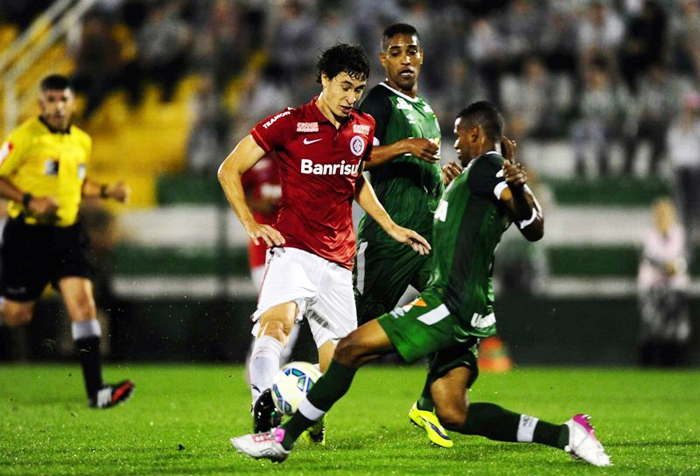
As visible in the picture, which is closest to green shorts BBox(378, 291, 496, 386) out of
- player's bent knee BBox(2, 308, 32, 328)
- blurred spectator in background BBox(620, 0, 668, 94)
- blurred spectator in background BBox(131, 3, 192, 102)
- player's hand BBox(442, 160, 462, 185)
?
player's hand BBox(442, 160, 462, 185)

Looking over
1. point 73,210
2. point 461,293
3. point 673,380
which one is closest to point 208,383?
point 73,210

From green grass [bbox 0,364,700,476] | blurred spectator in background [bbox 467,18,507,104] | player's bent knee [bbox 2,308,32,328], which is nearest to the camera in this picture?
green grass [bbox 0,364,700,476]

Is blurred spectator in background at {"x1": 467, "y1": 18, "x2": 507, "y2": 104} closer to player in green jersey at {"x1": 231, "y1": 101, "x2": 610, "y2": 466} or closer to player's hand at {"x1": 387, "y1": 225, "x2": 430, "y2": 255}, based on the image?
player's hand at {"x1": 387, "y1": 225, "x2": 430, "y2": 255}

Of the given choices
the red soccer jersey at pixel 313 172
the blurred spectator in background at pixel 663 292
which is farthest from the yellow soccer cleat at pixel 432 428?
the blurred spectator in background at pixel 663 292

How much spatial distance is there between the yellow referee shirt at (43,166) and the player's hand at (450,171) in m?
3.57

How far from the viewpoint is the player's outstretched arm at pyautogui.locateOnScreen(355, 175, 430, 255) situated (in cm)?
691

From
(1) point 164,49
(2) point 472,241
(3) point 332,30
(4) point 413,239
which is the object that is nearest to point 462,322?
(2) point 472,241

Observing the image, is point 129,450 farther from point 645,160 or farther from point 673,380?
point 645,160

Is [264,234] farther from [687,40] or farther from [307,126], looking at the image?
[687,40]

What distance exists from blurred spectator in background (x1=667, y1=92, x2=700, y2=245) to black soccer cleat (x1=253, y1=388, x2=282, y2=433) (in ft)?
31.9

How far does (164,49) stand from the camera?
1722 cm

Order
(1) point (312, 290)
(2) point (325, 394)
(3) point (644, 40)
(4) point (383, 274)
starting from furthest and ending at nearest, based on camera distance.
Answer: (3) point (644, 40) → (4) point (383, 274) → (1) point (312, 290) → (2) point (325, 394)

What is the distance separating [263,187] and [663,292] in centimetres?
621

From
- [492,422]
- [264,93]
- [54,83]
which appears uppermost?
[264,93]
